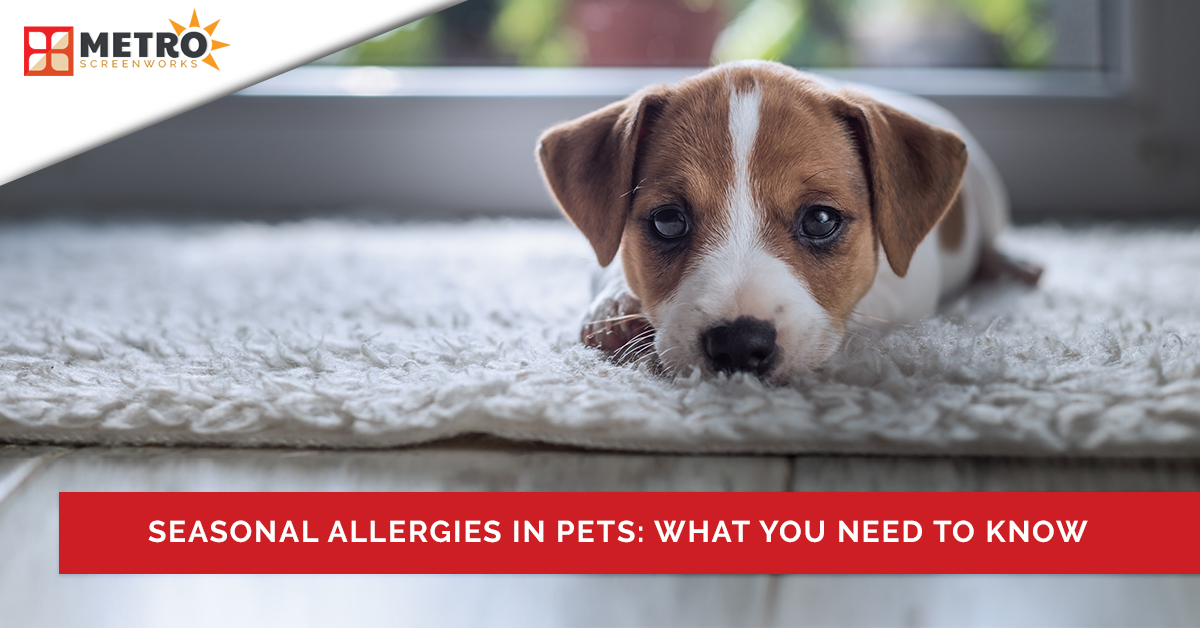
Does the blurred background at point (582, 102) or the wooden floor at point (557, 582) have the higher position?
the blurred background at point (582, 102)

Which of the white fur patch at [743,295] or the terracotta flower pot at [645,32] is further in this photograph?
the terracotta flower pot at [645,32]

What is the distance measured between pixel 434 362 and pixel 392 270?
1.07 m

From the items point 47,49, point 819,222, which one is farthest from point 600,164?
point 47,49

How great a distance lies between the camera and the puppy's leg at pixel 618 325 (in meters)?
1.39

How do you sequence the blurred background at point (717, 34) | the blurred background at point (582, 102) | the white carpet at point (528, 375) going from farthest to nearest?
the blurred background at point (717, 34) < the blurred background at point (582, 102) < the white carpet at point (528, 375)

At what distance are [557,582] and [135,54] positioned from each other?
1734 millimetres

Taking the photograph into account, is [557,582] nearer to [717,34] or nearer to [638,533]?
[638,533]

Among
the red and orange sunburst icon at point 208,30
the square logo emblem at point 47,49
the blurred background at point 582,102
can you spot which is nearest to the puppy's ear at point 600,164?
the red and orange sunburst icon at point 208,30

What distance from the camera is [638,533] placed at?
0.98 metres

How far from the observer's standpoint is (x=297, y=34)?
5.81 feet

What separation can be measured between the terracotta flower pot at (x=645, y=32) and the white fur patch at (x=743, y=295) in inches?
105

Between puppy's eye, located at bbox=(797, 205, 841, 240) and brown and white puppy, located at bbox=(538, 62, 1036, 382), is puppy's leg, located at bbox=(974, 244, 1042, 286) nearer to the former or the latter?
brown and white puppy, located at bbox=(538, 62, 1036, 382)

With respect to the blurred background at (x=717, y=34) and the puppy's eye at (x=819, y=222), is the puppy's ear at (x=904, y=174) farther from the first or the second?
the blurred background at (x=717, y=34)

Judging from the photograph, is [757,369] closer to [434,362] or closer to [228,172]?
[434,362]
